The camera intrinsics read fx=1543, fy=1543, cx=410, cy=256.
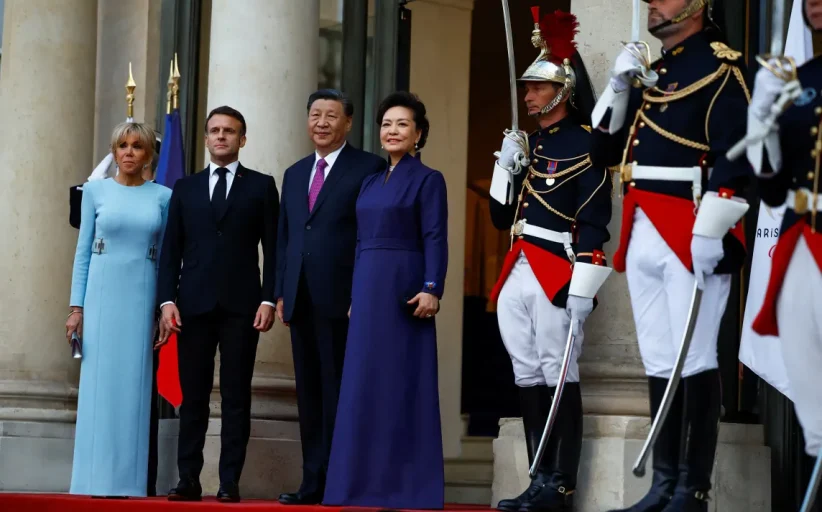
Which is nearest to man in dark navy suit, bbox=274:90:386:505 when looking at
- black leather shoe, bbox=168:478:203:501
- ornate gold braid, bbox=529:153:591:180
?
black leather shoe, bbox=168:478:203:501

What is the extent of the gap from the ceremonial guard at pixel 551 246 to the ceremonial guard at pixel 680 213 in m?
0.69

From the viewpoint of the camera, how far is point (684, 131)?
234 inches

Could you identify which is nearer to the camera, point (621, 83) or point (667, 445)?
point (667, 445)

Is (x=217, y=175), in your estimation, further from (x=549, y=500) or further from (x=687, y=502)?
(x=687, y=502)

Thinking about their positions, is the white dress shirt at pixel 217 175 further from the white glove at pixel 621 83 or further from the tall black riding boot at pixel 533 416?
the white glove at pixel 621 83

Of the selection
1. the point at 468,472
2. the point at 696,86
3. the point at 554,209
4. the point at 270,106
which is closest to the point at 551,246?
the point at 554,209

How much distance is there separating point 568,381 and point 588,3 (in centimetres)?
190

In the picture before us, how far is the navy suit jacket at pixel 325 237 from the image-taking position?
7.39 m

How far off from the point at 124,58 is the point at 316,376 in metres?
4.73

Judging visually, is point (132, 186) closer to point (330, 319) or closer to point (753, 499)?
point (330, 319)

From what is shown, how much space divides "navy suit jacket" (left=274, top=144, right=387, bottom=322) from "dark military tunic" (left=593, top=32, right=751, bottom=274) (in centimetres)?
173

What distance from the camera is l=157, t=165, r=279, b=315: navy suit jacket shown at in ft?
25.2

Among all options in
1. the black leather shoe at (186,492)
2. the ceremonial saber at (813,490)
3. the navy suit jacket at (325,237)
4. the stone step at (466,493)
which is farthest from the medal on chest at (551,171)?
the stone step at (466,493)

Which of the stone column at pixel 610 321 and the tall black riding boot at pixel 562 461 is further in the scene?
the stone column at pixel 610 321
